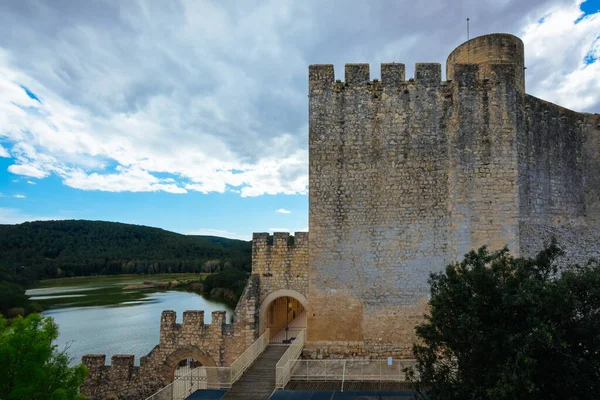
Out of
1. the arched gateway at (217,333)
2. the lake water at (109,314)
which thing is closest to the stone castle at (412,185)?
the arched gateway at (217,333)

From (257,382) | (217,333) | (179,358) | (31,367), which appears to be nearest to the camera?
(31,367)

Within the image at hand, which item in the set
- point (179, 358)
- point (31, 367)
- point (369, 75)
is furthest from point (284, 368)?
point (369, 75)

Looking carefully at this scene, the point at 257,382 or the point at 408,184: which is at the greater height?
the point at 408,184

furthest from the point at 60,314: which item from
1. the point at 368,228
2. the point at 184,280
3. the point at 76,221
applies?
the point at 76,221

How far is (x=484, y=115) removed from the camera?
10898 millimetres

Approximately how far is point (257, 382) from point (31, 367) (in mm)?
4916

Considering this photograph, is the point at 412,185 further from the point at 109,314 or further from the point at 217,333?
the point at 109,314

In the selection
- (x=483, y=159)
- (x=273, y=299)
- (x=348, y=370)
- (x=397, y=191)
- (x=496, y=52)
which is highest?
(x=496, y=52)

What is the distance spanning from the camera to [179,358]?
41.9ft

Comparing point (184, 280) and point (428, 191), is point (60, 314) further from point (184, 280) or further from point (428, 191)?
point (428, 191)

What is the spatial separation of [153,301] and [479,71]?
46.8 metres

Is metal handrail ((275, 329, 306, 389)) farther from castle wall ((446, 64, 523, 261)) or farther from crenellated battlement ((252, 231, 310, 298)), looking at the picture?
castle wall ((446, 64, 523, 261))

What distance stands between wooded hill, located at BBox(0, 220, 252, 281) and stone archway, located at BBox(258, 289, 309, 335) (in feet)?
155

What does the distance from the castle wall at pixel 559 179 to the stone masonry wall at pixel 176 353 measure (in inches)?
323
